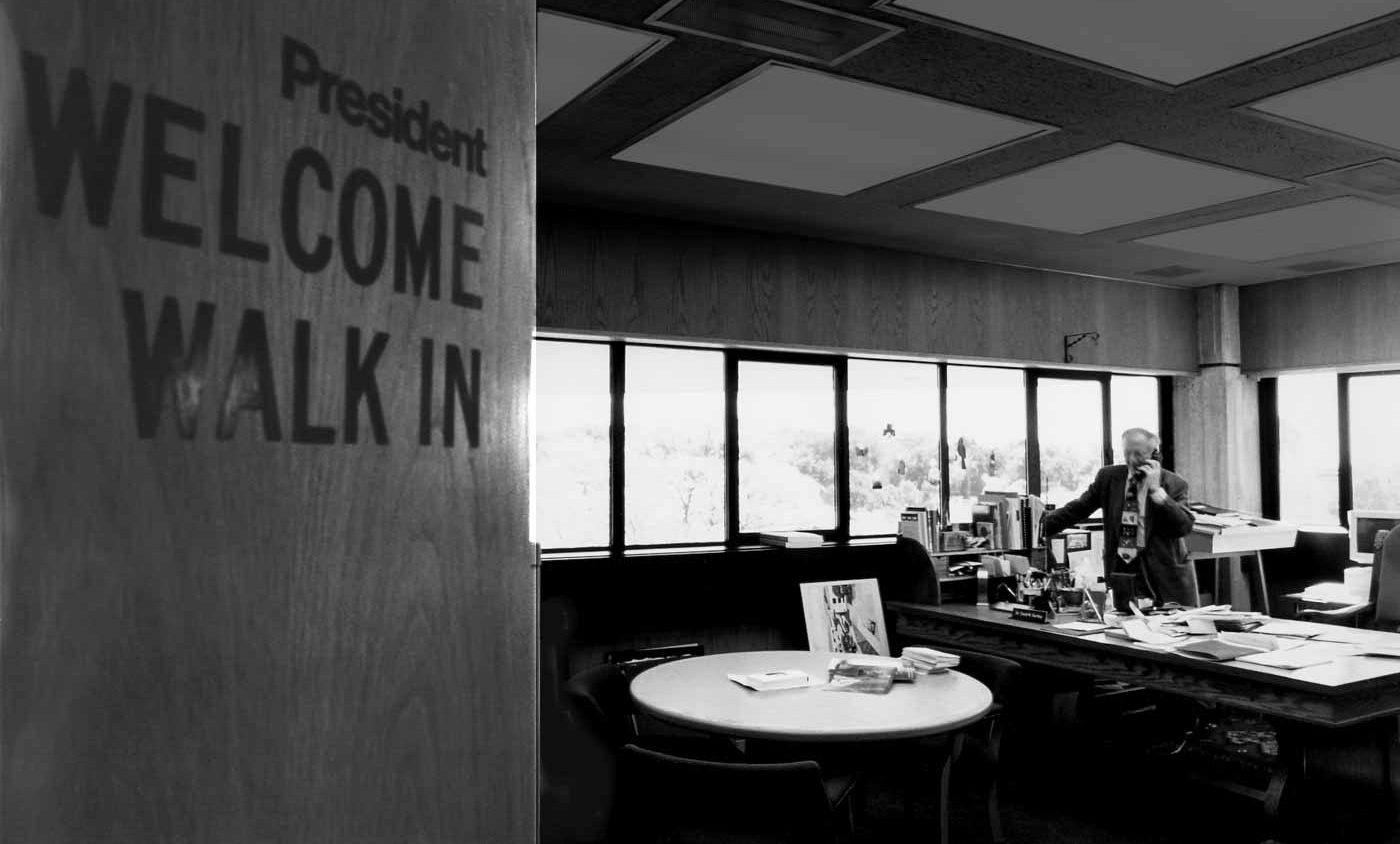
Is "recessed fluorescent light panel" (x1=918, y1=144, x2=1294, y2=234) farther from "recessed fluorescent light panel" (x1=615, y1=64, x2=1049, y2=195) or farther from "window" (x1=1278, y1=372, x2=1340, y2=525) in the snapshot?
"window" (x1=1278, y1=372, x2=1340, y2=525)

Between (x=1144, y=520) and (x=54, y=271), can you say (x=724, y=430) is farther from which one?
(x=54, y=271)

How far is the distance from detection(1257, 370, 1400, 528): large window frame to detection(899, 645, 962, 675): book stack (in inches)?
205

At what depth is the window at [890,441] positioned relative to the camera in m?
6.32

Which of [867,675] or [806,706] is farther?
[867,675]

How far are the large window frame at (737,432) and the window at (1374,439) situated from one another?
1.59 metres

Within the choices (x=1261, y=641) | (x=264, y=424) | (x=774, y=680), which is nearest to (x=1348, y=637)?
(x=1261, y=641)

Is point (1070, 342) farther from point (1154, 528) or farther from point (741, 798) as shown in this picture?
point (741, 798)

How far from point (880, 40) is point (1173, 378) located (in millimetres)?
5955

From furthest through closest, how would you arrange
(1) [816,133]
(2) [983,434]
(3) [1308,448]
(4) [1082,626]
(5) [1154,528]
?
(3) [1308,448] < (2) [983,434] < (5) [1154,528] < (4) [1082,626] < (1) [816,133]

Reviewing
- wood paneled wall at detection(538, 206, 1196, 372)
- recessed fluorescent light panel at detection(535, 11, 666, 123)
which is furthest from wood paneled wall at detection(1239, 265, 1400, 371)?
recessed fluorescent light panel at detection(535, 11, 666, 123)

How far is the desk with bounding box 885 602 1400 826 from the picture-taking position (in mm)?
3326

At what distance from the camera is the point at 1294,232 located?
19.0 ft

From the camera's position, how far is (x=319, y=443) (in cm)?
74

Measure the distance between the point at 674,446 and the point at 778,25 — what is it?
306cm
